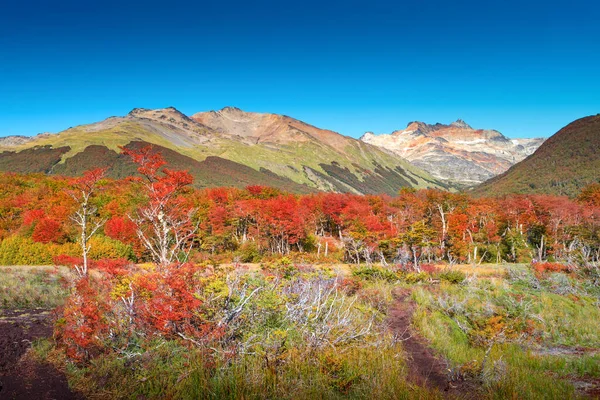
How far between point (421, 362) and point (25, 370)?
1054cm

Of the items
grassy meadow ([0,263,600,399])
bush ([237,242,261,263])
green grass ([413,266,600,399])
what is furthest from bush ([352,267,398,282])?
bush ([237,242,261,263])

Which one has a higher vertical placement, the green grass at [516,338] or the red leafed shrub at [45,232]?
the red leafed shrub at [45,232]

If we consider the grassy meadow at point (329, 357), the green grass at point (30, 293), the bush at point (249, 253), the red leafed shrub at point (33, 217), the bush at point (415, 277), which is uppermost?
the red leafed shrub at point (33, 217)

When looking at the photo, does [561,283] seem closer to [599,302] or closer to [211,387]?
[599,302]

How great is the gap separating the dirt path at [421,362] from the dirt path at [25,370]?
8106 mm

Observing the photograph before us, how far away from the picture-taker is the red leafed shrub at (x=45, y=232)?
4209 centimetres

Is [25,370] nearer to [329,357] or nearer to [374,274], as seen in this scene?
[329,357]

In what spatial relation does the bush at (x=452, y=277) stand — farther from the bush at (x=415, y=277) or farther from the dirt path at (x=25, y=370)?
the dirt path at (x=25, y=370)

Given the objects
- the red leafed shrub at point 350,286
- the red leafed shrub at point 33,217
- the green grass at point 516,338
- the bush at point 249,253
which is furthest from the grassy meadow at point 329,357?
the red leafed shrub at point 33,217

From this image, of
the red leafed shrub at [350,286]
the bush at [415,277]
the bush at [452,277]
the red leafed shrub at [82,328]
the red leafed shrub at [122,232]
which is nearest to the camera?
the red leafed shrub at [82,328]

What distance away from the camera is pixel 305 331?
9805 mm

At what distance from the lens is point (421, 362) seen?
1001 cm

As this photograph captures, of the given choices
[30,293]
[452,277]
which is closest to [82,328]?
[30,293]

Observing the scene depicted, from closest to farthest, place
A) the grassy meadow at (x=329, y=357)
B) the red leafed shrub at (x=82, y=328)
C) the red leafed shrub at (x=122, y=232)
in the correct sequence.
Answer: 1. the grassy meadow at (x=329, y=357)
2. the red leafed shrub at (x=82, y=328)
3. the red leafed shrub at (x=122, y=232)
